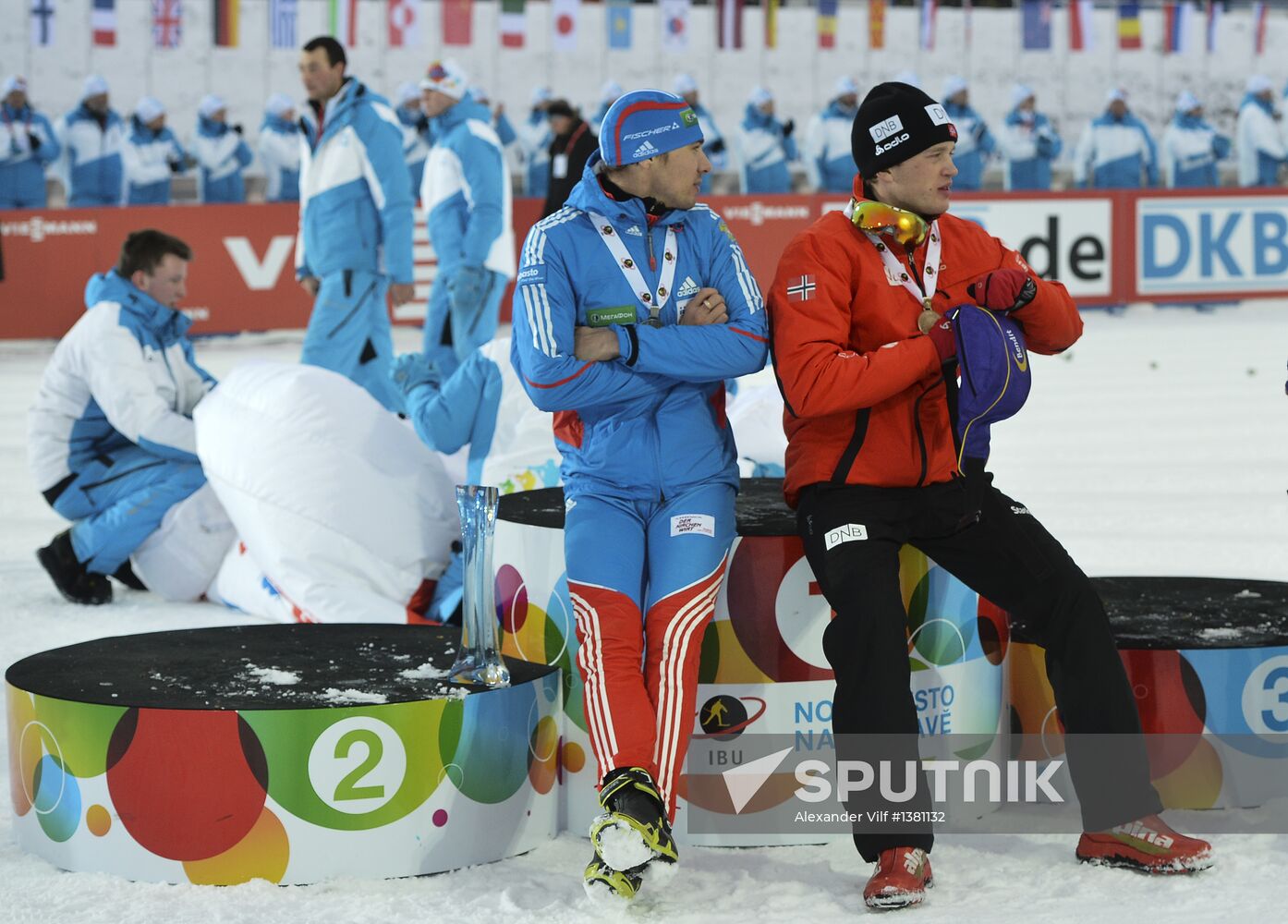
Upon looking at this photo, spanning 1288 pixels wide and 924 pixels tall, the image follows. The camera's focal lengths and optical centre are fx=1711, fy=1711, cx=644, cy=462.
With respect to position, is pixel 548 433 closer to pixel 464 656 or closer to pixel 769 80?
pixel 464 656

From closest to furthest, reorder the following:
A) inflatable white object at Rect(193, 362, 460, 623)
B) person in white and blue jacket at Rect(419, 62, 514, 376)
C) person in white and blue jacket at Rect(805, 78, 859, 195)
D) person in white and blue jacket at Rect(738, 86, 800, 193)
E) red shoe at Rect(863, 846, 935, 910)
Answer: red shoe at Rect(863, 846, 935, 910)
inflatable white object at Rect(193, 362, 460, 623)
person in white and blue jacket at Rect(419, 62, 514, 376)
person in white and blue jacket at Rect(805, 78, 859, 195)
person in white and blue jacket at Rect(738, 86, 800, 193)

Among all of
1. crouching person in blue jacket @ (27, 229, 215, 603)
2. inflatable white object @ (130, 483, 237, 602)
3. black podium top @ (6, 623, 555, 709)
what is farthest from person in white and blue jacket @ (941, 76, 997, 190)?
black podium top @ (6, 623, 555, 709)

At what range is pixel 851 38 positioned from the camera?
79.7ft

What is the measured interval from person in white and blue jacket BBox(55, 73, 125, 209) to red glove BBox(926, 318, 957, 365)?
47.0 feet

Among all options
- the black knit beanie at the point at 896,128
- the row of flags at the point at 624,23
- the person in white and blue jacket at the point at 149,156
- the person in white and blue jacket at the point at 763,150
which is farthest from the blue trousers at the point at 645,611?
the row of flags at the point at 624,23

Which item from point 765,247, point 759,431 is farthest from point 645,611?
point 765,247

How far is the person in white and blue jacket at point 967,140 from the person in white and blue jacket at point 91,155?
342 inches

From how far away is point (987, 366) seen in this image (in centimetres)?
329

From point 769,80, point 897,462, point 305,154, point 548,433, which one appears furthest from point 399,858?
point 769,80

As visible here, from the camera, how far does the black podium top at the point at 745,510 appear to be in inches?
141

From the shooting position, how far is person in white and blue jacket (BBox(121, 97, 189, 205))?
17.0 metres

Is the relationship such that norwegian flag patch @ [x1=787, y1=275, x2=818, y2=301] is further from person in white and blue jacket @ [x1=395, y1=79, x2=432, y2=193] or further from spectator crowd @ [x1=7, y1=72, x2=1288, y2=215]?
person in white and blue jacket @ [x1=395, y1=79, x2=432, y2=193]

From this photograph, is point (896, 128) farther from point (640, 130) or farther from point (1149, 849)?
point (1149, 849)

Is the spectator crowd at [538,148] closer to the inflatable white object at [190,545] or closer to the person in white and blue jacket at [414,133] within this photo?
the person in white and blue jacket at [414,133]
